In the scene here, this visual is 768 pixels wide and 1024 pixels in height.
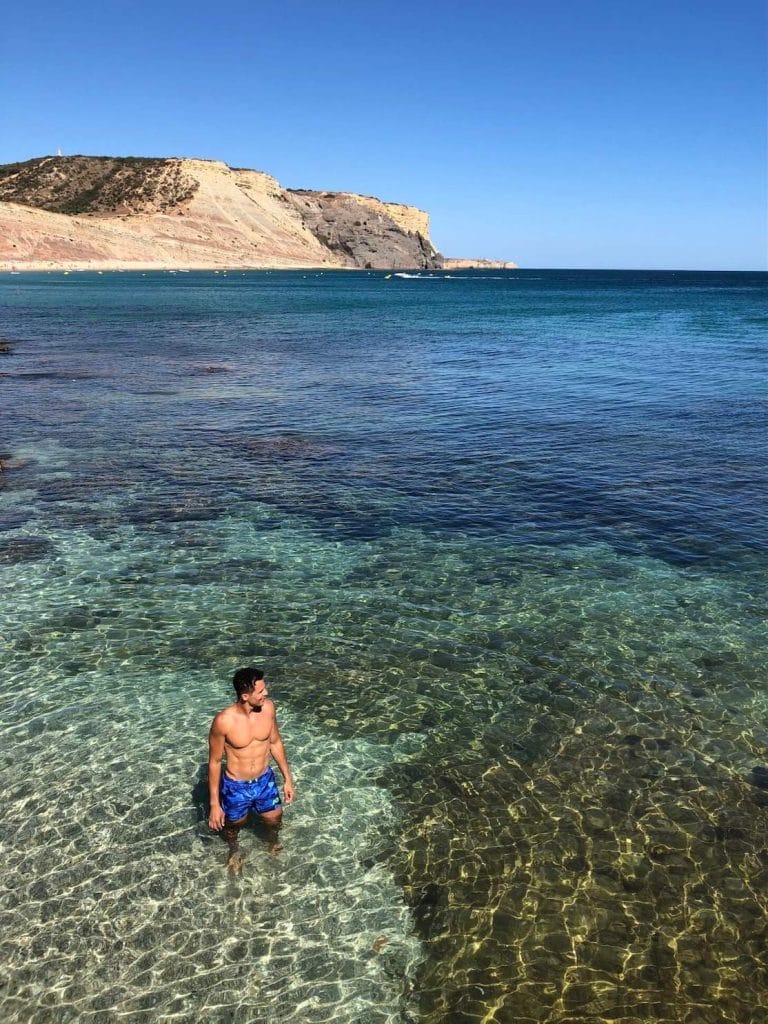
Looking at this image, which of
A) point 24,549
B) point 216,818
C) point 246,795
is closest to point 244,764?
point 246,795

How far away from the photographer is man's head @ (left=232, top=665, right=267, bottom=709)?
299 inches

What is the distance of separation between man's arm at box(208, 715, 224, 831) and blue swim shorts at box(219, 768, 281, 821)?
4.4 inches

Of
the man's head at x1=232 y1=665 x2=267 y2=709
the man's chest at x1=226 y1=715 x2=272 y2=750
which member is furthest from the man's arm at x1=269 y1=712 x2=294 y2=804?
the man's head at x1=232 y1=665 x2=267 y2=709

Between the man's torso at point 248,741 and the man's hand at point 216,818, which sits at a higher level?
the man's torso at point 248,741

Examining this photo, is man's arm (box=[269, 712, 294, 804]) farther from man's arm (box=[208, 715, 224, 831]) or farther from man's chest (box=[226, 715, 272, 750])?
man's arm (box=[208, 715, 224, 831])

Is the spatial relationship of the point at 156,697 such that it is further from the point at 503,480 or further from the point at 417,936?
the point at 503,480

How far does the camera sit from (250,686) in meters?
7.62

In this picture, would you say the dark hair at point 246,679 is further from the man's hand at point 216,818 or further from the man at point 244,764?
the man's hand at point 216,818

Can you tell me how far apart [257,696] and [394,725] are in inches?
131

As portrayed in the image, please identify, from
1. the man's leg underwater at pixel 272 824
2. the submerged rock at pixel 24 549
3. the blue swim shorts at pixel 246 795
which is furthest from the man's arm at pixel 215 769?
the submerged rock at pixel 24 549

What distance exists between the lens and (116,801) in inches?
350

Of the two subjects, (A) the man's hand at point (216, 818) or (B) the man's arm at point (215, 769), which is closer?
(B) the man's arm at point (215, 769)

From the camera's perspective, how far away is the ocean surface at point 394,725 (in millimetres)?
6922

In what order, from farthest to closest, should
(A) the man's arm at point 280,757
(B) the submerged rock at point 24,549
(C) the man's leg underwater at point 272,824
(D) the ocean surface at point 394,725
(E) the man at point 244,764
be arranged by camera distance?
(B) the submerged rock at point 24,549 → (C) the man's leg underwater at point 272,824 → (A) the man's arm at point 280,757 → (E) the man at point 244,764 → (D) the ocean surface at point 394,725
